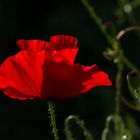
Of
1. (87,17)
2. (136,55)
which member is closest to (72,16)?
(87,17)

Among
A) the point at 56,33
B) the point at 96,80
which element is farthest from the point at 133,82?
the point at 56,33

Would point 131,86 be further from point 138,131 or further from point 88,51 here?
point 88,51

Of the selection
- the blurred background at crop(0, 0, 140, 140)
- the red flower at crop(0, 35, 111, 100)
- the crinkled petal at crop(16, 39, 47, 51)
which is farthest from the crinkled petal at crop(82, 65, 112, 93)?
the blurred background at crop(0, 0, 140, 140)

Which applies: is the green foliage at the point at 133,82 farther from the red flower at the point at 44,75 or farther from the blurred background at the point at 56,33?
the blurred background at the point at 56,33

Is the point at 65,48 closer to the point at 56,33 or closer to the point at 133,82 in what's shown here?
the point at 133,82

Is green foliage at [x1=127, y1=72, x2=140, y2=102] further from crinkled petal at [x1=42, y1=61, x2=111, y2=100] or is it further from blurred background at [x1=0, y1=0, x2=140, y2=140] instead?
blurred background at [x1=0, y1=0, x2=140, y2=140]

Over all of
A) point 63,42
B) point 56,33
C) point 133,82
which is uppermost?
point 56,33
